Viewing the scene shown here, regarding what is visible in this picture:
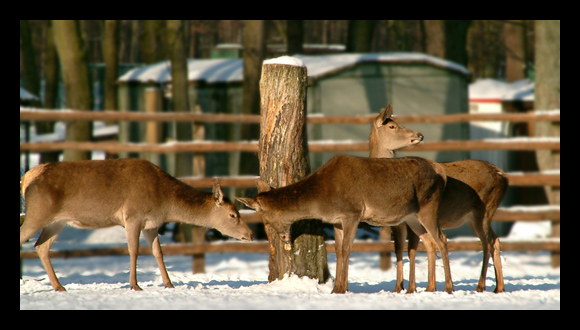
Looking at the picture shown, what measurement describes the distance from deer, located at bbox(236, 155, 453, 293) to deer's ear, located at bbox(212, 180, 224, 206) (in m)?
0.53

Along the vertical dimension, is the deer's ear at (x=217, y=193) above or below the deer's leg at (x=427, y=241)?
above

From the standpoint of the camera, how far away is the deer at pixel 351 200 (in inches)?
257

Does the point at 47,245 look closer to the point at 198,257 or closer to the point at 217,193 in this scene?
→ the point at 217,193

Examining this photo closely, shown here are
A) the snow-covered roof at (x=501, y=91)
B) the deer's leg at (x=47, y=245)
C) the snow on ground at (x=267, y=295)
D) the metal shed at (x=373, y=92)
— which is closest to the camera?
the snow on ground at (x=267, y=295)

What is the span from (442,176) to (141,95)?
12152mm

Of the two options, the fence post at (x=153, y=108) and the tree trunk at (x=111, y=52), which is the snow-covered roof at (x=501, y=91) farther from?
the tree trunk at (x=111, y=52)

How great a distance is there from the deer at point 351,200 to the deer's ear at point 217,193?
1.75 ft

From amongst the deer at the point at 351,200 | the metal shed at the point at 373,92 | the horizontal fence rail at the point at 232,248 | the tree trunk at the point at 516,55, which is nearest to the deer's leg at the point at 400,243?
the deer at the point at 351,200

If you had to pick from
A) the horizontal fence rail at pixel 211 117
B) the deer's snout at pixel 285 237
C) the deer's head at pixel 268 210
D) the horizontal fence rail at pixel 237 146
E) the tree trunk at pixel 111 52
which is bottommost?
the deer's snout at pixel 285 237

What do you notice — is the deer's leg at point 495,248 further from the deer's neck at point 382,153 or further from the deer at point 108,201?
the deer at point 108,201

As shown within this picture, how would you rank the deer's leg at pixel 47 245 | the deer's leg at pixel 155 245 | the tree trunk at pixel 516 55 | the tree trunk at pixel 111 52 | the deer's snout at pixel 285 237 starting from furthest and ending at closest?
the tree trunk at pixel 516 55 → the tree trunk at pixel 111 52 → the deer's leg at pixel 155 245 → the deer's leg at pixel 47 245 → the deer's snout at pixel 285 237

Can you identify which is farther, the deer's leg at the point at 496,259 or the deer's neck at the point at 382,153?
the deer's neck at the point at 382,153

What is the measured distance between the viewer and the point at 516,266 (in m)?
12.4

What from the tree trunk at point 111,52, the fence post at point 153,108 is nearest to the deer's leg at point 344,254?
the fence post at point 153,108
